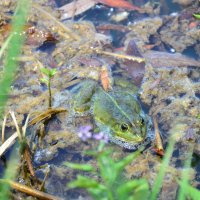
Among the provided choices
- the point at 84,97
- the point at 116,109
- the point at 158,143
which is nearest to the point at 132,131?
the point at 158,143

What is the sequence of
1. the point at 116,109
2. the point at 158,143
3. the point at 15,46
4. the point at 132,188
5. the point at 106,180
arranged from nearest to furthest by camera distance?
the point at 106,180
the point at 132,188
the point at 15,46
the point at 158,143
the point at 116,109

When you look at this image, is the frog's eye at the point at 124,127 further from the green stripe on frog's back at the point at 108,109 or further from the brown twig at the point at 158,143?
the brown twig at the point at 158,143

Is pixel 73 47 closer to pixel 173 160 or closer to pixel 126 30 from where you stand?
pixel 126 30

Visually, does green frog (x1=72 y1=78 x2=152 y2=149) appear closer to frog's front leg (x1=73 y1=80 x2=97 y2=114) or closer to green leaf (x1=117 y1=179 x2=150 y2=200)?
frog's front leg (x1=73 y1=80 x2=97 y2=114)

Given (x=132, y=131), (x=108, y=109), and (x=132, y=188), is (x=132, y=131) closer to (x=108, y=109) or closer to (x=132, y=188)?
(x=108, y=109)

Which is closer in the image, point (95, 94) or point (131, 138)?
point (131, 138)

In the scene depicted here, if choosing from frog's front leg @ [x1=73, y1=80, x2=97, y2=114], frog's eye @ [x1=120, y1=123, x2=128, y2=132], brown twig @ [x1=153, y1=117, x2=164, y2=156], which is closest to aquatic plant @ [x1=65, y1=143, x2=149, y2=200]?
brown twig @ [x1=153, y1=117, x2=164, y2=156]
